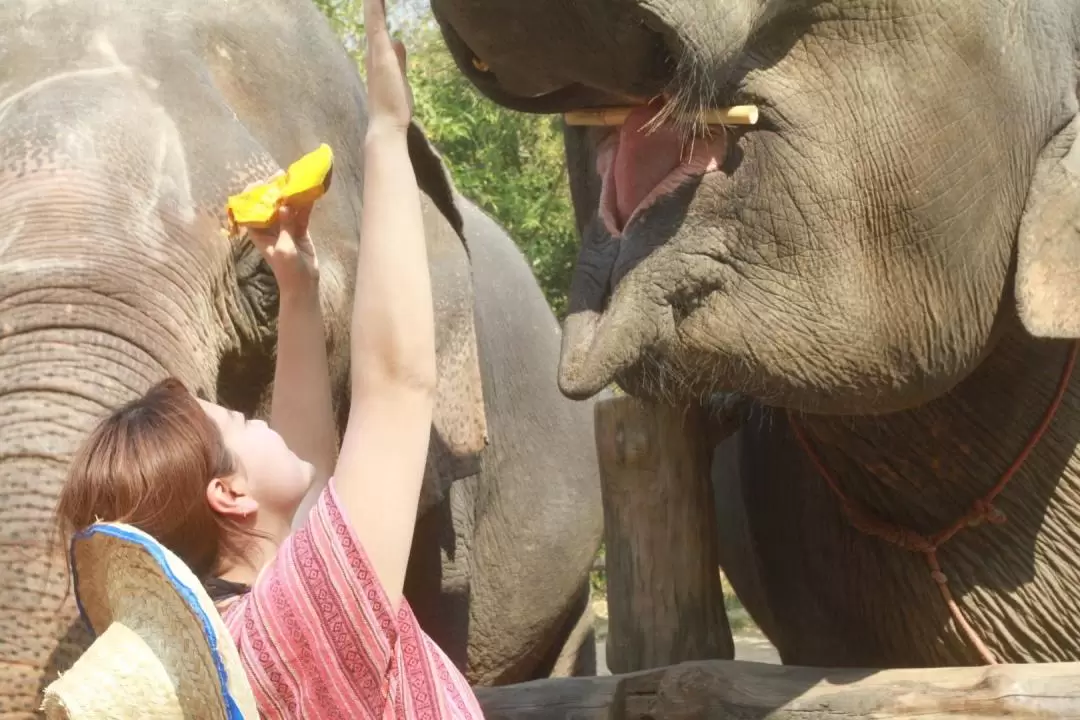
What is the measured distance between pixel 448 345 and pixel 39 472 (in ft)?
4.05

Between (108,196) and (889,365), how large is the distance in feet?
3.50

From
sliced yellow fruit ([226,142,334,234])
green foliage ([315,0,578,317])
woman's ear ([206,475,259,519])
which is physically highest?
green foliage ([315,0,578,317])

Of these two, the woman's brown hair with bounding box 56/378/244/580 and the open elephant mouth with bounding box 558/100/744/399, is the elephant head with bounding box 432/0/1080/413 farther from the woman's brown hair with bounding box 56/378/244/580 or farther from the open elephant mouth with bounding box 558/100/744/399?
the woman's brown hair with bounding box 56/378/244/580

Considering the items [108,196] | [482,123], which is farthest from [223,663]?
[482,123]

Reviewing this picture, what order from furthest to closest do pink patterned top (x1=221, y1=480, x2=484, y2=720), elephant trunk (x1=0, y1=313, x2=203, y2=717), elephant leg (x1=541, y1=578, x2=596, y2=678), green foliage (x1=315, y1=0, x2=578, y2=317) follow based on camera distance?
green foliage (x1=315, y1=0, x2=578, y2=317) → elephant leg (x1=541, y1=578, x2=596, y2=678) → elephant trunk (x1=0, y1=313, x2=203, y2=717) → pink patterned top (x1=221, y1=480, x2=484, y2=720)

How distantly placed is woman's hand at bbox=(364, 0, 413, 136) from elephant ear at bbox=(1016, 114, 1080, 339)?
911 mm

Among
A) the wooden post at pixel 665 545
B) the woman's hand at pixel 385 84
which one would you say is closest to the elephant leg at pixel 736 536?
the wooden post at pixel 665 545

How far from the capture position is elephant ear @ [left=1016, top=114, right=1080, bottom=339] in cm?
244

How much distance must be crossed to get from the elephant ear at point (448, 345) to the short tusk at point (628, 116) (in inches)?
36.3

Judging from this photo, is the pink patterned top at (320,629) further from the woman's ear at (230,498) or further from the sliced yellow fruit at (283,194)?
the sliced yellow fruit at (283,194)

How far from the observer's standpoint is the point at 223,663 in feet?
5.39

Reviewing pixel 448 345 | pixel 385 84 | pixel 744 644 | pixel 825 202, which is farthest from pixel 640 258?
pixel 744 644

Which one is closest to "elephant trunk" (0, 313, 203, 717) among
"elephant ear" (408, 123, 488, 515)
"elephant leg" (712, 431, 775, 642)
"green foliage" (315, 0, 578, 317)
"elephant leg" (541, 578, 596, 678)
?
"elephant ear" (408, 123, 488, 515)

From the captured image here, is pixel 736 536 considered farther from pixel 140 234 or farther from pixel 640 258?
pixel 140 234
